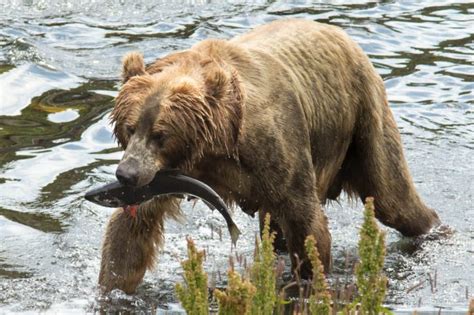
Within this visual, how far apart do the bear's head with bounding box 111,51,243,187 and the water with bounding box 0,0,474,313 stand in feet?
2.69

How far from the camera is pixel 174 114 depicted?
6605mm

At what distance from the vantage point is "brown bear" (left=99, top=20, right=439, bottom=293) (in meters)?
6.67

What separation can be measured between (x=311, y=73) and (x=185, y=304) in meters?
3.67

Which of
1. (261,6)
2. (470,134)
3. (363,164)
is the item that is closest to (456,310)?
(363,164)

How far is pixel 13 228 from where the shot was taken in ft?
30.5

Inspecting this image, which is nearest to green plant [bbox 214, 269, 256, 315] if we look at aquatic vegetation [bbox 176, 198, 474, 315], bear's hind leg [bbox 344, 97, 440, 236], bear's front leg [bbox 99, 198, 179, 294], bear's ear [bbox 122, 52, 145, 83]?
aquatic vegetation [bbox 176, 198, 474, 315]

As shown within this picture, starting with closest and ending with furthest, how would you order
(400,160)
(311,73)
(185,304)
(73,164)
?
1. (185,304)
2. (311,73)
3. (400,160)
4. (73,164)

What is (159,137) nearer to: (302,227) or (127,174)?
(127,174)

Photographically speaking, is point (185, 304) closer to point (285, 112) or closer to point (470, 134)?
point (285, 112)

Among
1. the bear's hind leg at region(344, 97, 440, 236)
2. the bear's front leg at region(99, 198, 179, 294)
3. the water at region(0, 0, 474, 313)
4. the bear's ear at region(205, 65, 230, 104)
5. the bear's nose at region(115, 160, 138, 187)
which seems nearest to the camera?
the bear's nose at region(115, 160, 138, 187)

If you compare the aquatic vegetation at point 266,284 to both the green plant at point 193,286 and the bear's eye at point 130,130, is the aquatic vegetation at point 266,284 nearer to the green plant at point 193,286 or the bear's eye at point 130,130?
the green plant at point 193,286

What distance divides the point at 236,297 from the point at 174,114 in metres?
2.13

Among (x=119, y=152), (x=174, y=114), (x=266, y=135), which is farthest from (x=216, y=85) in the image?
(x=119, y=152)

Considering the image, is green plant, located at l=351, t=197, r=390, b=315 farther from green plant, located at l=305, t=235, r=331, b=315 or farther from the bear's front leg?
the bear's front leg
